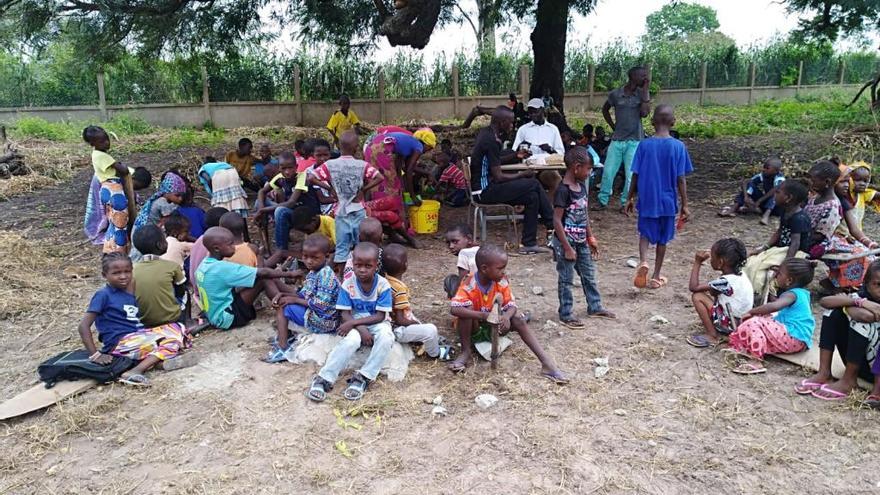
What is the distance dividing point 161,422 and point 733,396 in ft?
11.2

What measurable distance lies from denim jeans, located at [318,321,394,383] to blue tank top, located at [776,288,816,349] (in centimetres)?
267

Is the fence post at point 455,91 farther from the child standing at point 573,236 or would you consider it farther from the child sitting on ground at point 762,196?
the child standing at point 573,236

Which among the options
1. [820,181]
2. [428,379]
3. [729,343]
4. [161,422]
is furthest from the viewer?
[820,181]

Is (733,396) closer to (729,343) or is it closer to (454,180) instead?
(729,343)

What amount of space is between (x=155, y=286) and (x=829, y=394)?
4.44 m

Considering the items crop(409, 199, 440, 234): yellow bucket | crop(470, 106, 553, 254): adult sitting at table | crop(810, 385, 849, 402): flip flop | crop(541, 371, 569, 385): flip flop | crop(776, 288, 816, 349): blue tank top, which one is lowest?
crop(541, 371, 569, 385): flip flop

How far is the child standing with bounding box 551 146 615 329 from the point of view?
4512 mm

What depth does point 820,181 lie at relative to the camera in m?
4.93

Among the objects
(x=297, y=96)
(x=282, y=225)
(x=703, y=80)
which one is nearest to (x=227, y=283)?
(x=282, y=225)

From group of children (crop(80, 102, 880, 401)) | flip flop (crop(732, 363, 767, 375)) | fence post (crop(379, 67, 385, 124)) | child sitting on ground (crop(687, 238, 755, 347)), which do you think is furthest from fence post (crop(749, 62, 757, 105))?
flip flop (crop(732, 363, 767, 375))

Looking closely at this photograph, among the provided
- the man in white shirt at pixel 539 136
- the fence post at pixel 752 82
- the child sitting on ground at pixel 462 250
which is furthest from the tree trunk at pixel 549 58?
the fence post at pixel 752 82

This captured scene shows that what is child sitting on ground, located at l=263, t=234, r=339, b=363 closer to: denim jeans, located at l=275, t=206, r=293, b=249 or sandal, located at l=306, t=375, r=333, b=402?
sandal, located at l=306, t=375, r=333, b=402

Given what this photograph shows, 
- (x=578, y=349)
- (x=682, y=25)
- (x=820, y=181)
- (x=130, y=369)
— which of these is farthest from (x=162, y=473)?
(x=682, y=25)

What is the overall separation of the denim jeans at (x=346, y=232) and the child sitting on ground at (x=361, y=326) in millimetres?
1315
